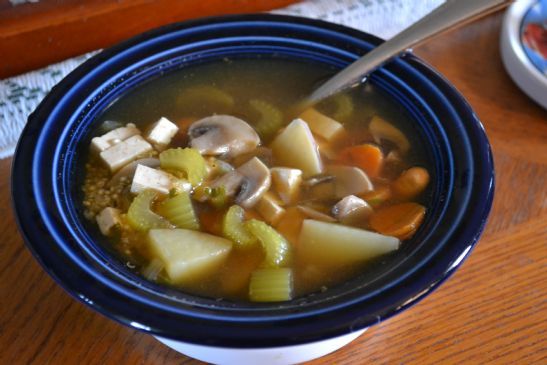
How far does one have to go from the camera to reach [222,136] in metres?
1.46

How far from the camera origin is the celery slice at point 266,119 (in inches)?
59.7

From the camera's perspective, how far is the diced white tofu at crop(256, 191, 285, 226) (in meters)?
1.32

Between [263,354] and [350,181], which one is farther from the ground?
[350,181]

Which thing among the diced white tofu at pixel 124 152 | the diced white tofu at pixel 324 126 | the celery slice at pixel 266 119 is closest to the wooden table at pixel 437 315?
the diced white tofu at pixel 124 152

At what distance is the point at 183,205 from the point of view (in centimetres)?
127

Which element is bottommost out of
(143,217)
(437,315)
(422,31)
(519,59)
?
(437,315)

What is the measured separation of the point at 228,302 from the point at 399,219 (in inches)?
16.2

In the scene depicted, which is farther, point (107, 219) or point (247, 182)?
point (247, 182)

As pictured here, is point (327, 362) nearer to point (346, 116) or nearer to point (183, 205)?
point (183, 205)

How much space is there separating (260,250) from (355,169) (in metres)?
0.32

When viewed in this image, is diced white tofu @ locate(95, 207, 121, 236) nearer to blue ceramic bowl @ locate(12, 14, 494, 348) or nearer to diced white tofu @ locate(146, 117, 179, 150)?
blue ceramic bowl @ locate(12, 14, 494, 348)

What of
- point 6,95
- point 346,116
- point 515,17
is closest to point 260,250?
point 346,116

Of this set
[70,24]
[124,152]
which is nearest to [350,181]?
[124,152]

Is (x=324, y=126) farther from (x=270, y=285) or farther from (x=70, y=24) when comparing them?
(x=70, y=24)
